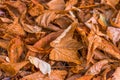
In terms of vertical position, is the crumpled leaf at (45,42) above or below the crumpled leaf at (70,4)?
below

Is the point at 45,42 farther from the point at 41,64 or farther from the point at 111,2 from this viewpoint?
the point at 111,2

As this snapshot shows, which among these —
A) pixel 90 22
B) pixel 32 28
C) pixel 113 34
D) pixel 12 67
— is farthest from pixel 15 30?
pixel 113 34

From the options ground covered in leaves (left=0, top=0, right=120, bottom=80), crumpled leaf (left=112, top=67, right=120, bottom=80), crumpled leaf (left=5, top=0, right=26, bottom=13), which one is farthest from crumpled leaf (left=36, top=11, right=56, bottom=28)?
crumpled leaf (left=112, top=67, right=120, bottom=80)

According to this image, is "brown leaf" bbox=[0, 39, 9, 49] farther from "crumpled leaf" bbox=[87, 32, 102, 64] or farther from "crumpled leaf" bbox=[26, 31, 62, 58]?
"crumpled leaf" bbox=[87, 32, 102, 64]

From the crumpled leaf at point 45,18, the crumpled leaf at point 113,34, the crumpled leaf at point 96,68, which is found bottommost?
the crumpled leaf at point 96,68

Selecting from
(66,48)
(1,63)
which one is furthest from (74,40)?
(1,63)

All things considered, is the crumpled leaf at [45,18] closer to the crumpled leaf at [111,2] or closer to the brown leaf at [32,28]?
the brown leaf at [32,28]

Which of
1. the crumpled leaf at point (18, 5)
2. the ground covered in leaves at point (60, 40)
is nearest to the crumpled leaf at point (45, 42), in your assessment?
the ground covered in leaves at point (60, 40)
